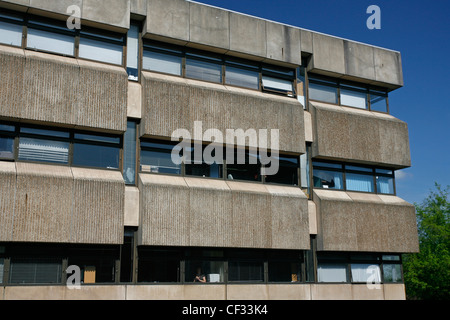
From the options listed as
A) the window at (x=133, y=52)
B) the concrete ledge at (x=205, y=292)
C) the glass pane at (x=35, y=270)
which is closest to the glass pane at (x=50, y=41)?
the window at (x=133, y=52)

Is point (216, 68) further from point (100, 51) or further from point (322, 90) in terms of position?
point (322, 90)

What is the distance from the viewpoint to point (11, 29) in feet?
54.9

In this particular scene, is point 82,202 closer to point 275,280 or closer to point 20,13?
point 20,13

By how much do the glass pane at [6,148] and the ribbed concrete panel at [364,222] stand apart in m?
11.6

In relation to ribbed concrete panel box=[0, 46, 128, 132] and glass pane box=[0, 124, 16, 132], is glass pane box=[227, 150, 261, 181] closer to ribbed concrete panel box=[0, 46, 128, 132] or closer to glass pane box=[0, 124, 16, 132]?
ribbed concrete panel box=[0, 46, 128, 132]

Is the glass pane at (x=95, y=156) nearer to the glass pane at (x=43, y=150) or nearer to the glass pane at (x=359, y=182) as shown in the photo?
the glass pane at (x=43, y=150)

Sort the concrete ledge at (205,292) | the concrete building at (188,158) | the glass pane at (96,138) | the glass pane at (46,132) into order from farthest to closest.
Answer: the glass pane at (96,138)
the glass pane at (46,132)
the concrete building at (188,158)
the concrete ledge at (205,292)

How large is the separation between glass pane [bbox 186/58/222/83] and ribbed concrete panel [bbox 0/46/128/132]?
2884 mm

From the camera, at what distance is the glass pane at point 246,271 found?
1891cm

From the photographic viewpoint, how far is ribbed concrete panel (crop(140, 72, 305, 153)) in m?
18.1

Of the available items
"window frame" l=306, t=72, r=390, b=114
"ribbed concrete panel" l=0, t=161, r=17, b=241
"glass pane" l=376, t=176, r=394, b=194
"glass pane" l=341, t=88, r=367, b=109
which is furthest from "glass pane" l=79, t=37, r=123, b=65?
"glass pane" l=376, t=176, r=394, b=194

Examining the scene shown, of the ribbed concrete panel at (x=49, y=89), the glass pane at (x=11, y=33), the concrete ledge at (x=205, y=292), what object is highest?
the glass pane at (x=11, y=33)

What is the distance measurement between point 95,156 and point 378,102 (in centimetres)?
1363

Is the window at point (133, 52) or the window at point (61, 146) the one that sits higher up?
the window at point (133, 52)
